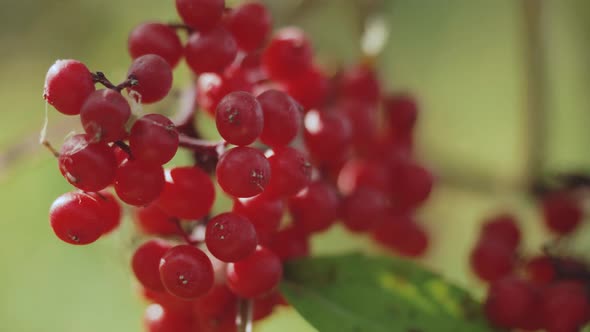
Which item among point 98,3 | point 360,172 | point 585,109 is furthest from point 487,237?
point 98,3

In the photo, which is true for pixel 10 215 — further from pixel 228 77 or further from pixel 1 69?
pixel 228 77

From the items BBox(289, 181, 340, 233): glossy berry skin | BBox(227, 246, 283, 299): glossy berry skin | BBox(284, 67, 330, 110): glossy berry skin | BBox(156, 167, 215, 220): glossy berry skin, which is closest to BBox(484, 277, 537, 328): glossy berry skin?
BBox(289, 181, 340, 233): glossy berry skin

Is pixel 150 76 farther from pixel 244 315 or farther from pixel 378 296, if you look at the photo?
pixel 378 296

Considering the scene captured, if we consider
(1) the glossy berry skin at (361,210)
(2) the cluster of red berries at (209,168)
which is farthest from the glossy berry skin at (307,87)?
(1) the glossy berry skin at (361,210)

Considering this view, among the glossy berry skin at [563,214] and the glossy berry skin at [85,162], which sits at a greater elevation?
the glossy berry skin at [563,214]

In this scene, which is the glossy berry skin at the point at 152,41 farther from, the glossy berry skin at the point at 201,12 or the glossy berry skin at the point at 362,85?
the glossy berry skin at the point at 362,85

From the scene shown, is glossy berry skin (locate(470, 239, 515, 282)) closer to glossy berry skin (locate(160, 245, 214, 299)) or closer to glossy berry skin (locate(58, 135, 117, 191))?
glossy berry skin (locate(160, 245, 214, 299))

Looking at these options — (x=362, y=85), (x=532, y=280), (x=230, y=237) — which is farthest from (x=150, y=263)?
(x=532, y=280)
